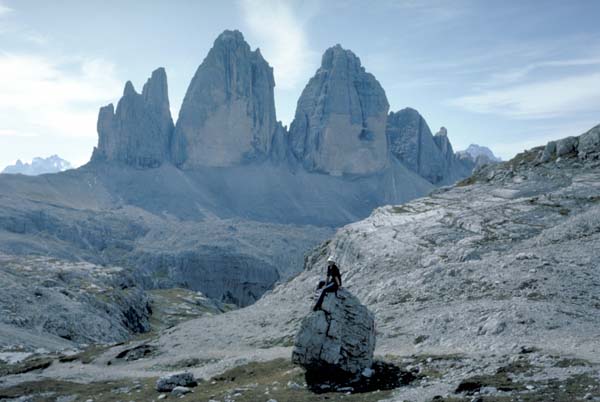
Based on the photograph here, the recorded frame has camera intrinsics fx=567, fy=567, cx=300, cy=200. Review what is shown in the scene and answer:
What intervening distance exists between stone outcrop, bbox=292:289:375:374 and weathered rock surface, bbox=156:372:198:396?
247 inches

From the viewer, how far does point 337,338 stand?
2577 cm

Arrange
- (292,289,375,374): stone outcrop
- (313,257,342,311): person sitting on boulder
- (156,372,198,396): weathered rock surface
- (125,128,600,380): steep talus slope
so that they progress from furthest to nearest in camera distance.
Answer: (125,128,600,380): steep talus slope < (156,372,198,396): weathered rock surface < (313,257,342,311): person sitting on boulder < (292,289,375,374): stone outcrop

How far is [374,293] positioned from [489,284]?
1045 cm

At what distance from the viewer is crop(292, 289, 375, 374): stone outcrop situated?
25.5 metres

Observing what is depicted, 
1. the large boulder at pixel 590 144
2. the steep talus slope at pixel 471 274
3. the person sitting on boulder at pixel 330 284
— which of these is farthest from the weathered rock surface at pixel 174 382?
the large boulder at pixel 590 144

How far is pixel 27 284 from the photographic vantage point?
9100 centimetres

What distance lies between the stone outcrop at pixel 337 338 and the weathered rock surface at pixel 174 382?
6280mm

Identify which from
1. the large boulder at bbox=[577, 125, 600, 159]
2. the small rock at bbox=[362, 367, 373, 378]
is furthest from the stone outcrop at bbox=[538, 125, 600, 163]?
the small rock at bbox=[362, 367, 373, 378]

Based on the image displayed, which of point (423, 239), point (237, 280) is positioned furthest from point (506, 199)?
point (237, 280)

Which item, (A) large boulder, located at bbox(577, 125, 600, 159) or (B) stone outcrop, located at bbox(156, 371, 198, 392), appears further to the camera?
(A) large boulder, located at bbox(577, 125, 600, 159)

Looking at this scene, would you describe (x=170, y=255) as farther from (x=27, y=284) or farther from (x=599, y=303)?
(x=599, y=303)

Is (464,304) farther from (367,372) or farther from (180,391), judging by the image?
(180,391)

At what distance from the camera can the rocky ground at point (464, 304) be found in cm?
2253

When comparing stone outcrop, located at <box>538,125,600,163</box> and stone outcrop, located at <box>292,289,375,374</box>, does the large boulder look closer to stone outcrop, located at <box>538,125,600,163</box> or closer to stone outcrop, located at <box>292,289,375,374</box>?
stone outcrop, located at <box>538,125,600,163</box>
